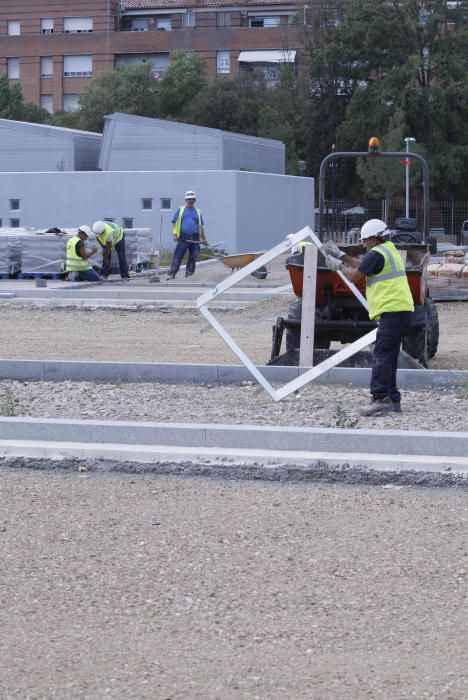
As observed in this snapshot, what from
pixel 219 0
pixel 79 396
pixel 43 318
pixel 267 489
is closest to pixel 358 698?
pixel 267 489

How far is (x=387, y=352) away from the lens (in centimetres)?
977

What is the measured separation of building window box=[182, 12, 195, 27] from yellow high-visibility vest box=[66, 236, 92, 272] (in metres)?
61.2

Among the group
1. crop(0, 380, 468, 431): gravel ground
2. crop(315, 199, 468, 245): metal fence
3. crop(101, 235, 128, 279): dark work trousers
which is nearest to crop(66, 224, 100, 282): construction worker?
crop(101, 235, 128, 279): dark work trousers

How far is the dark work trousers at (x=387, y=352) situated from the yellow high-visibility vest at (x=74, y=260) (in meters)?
15.2

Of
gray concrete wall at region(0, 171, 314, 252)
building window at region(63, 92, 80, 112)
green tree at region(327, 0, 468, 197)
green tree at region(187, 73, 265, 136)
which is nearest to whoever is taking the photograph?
gray concrete wall at region(0, 171, 314, 252)

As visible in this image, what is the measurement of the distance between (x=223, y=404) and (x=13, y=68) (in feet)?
252

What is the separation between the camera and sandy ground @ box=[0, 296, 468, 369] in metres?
14.3

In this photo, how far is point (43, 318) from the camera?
1911 centimetres

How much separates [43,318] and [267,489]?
39.0ft

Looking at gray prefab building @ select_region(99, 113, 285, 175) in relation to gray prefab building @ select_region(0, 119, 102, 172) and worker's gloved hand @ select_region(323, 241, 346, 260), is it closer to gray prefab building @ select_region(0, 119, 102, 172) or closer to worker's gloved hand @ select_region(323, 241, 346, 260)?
gray prefab building @ select_region(0, 119, 102, 172)

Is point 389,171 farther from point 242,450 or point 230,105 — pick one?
point 242,450

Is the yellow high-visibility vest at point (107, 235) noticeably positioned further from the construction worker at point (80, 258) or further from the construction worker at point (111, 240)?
the construction worker at point (80, 258)

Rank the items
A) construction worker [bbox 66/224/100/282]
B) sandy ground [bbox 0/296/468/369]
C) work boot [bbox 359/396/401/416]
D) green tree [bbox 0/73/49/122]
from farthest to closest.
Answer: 1. green tree [bbox 0/73/49/122]
2. construction worker [bbox 66/224/100/282]
3. sandy ground [bbox 0/296/468/369]
4. work boot [bbox 359/396/401/416]

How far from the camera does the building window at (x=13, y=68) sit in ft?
272
